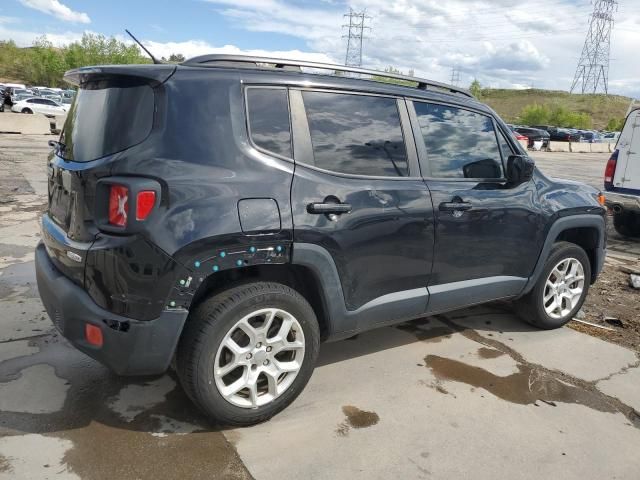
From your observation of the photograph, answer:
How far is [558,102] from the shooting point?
112 m

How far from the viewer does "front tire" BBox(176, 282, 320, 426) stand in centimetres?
275

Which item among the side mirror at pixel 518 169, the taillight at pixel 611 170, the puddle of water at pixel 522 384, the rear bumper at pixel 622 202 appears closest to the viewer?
the puddle of water at pixel 522 384

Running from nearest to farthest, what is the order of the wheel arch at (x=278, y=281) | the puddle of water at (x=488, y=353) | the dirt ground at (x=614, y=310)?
the wheel arch at (x=278, y=281), the puddle of water at (x=488, y=353), the dirt ground at (x=614, y=310)

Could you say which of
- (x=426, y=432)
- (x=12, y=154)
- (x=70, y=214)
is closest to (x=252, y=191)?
(x=70, y=214)

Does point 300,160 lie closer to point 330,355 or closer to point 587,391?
point 330,355

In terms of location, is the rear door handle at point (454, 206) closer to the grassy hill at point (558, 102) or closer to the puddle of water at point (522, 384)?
the puddle of water at point (522, 384)

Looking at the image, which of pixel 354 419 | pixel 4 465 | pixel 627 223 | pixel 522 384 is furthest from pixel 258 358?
pixel 627 223

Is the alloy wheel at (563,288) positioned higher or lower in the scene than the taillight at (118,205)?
lower

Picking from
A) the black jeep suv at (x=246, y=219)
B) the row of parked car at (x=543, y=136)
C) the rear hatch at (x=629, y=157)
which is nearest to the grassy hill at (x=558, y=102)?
the row of parked car at (x=543, y=136)

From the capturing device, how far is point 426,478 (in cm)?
268

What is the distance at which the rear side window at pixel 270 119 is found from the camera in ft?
9.55

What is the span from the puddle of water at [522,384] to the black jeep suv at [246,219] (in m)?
0.45

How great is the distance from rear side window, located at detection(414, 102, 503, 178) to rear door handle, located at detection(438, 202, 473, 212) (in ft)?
0.68

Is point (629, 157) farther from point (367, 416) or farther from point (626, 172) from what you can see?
point (367, 416)
